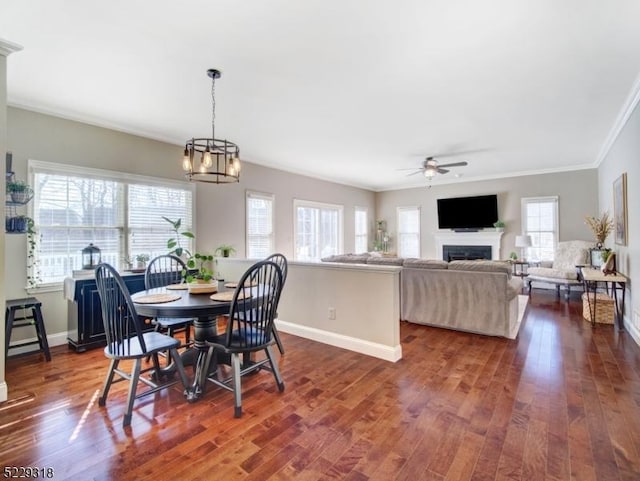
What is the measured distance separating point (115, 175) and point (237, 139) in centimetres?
172

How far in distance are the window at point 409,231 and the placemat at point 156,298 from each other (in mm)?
7508

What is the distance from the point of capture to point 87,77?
2.99m

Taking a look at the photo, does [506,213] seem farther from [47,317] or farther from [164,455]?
[47,317]

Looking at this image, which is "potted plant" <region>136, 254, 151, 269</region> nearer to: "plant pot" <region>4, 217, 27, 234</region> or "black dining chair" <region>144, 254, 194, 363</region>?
"black dining chair" <region>144, 254, 194, 363</region>

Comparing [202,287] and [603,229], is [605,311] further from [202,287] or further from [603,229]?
[202,287]

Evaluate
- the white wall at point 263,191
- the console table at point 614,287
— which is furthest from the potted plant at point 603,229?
the white wall at point 263,191

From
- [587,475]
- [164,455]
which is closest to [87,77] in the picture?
[164,455]

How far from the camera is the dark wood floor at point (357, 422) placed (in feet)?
5.84

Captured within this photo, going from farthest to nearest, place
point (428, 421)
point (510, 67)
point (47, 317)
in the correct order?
point (47, 317) < point (510, 67) < point (428, 421)

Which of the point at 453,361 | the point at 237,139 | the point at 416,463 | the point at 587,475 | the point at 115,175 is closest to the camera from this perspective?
the point at 587,475

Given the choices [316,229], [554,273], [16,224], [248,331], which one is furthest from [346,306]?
[554,273]

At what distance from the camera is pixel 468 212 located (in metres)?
8.08

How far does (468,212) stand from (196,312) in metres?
7.46

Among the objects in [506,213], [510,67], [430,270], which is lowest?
[430,270]
